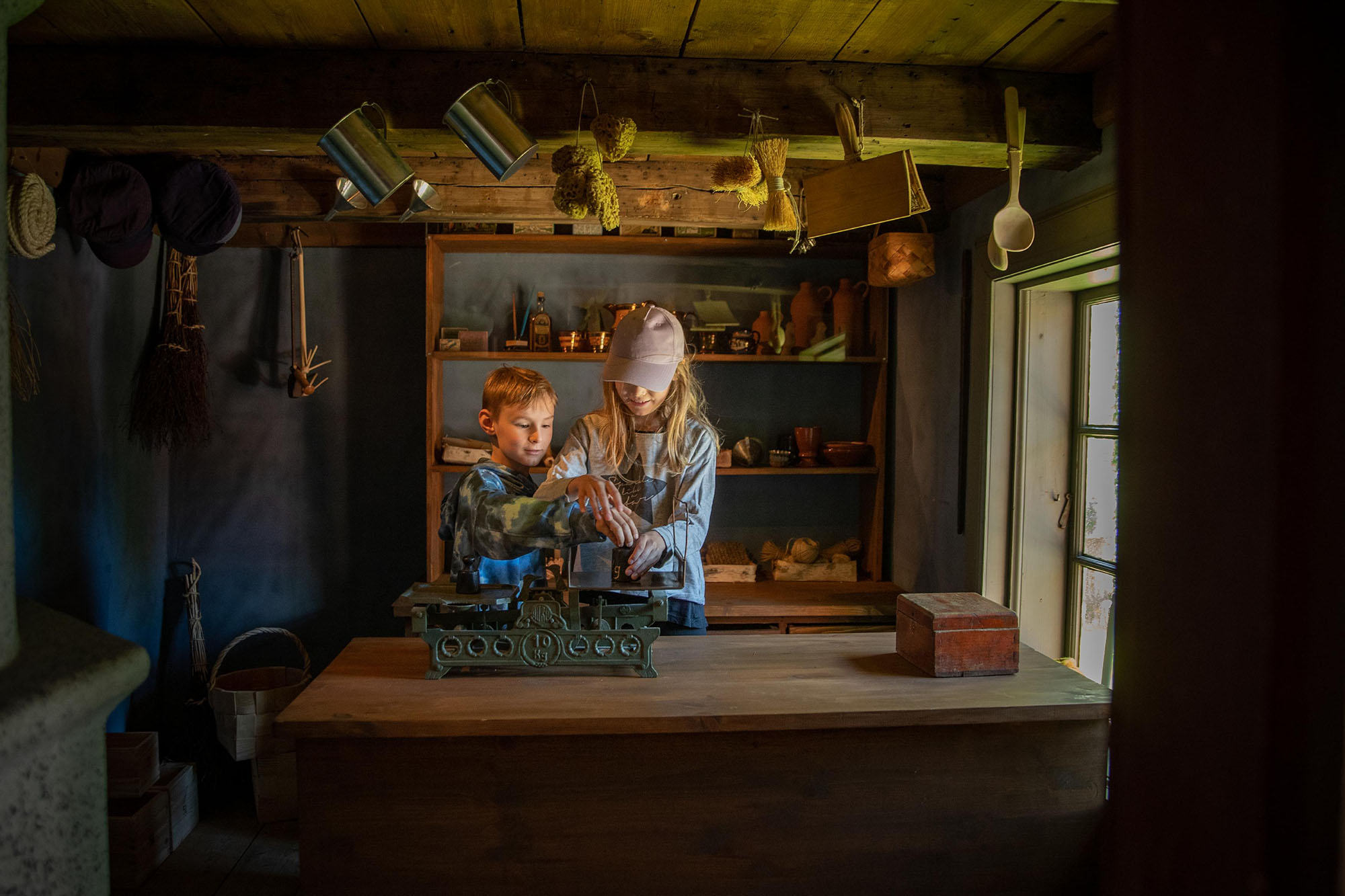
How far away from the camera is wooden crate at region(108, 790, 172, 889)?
2.83 meters

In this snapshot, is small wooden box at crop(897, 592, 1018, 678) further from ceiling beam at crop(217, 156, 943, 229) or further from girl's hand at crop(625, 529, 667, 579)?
ceiling beam at crop(217, 156, 943, 229)

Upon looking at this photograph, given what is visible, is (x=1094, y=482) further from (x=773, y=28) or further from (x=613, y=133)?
(x=613, y=133)

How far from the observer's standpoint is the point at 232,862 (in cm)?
300

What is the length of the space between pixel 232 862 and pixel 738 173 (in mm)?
3042

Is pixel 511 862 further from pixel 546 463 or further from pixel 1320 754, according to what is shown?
pixel 546 463

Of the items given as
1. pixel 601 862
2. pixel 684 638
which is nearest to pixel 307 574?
pixel 684 638

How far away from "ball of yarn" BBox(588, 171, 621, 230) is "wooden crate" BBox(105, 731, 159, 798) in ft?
8.42

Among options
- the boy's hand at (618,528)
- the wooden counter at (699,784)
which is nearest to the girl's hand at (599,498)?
the boy's hand at (618,528)

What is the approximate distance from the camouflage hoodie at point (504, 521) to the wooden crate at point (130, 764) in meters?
1.83

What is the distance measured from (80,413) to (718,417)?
2833mm

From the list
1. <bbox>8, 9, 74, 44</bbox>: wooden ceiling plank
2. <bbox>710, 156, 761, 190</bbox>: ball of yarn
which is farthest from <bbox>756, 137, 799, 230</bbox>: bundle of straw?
<bbox>8, 9, 74, 44</bbox>: wooden ceiling plank

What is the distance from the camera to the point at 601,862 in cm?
185

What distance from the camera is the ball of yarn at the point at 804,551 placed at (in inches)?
162

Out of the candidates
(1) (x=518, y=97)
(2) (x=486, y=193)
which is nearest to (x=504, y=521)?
(1) (x=518, y=97)
